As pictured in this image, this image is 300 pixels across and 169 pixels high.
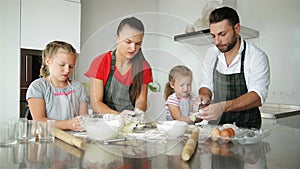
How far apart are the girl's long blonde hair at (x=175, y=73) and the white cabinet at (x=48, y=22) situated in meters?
1.32

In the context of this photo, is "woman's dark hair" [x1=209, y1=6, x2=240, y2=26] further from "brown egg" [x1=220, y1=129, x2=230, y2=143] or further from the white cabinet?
the white cabinet

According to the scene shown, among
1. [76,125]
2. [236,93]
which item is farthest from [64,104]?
[236,93]

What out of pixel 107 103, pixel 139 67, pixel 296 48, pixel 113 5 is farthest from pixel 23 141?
pixel 113 5

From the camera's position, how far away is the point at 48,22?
1873mm

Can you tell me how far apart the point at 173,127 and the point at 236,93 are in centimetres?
61

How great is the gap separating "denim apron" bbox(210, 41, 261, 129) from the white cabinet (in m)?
1.08

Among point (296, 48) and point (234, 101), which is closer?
point (234, 101)

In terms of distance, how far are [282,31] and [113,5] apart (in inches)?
51.5

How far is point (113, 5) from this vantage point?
93.0 inches

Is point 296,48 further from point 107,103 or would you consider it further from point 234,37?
point 107,103

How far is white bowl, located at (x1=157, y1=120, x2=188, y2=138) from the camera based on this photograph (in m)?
0.71

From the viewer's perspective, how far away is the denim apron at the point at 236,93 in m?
1.17

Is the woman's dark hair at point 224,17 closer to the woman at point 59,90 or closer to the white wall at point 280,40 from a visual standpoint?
the woman at point 59,90

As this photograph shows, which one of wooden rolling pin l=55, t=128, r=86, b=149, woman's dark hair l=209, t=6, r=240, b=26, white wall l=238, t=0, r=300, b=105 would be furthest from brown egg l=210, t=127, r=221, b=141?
white wall l=238, t=0, r=300, b=105
